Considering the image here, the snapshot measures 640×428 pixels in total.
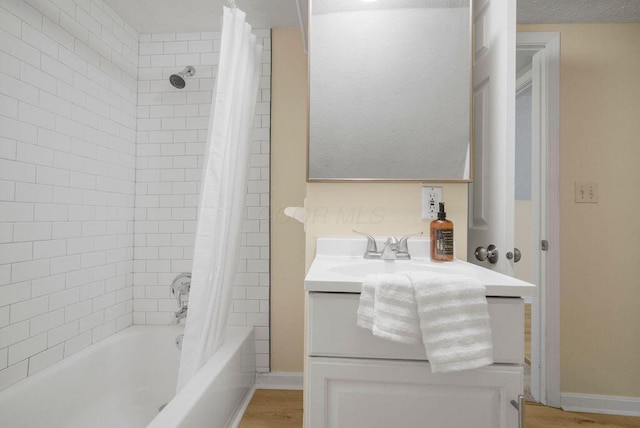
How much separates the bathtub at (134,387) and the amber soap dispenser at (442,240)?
1038 mm

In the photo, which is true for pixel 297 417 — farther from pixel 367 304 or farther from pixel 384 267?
pixel 367 304

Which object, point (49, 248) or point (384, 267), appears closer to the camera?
point (384, 267)

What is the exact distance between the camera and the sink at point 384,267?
1103mm

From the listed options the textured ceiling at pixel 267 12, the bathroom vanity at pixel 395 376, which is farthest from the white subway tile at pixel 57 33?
the bathroom vanity at pixel 395 376

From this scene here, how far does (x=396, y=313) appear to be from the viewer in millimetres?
732

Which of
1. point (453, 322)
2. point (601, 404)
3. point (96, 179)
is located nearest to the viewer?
point (453, 322)

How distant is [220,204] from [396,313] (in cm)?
87

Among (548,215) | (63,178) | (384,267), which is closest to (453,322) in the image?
(384,267)

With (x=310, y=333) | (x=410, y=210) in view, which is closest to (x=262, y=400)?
(x=310, y=333)

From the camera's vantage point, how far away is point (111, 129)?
5.64 feet

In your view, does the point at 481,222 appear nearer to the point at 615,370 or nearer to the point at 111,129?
the point at 615,370

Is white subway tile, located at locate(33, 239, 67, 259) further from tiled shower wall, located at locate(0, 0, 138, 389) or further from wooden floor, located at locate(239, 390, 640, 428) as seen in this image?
wooden floor, located at locate(239, 390, 640, 428)

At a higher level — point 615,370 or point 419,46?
point 419,46

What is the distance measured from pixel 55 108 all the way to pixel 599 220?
2.86m
